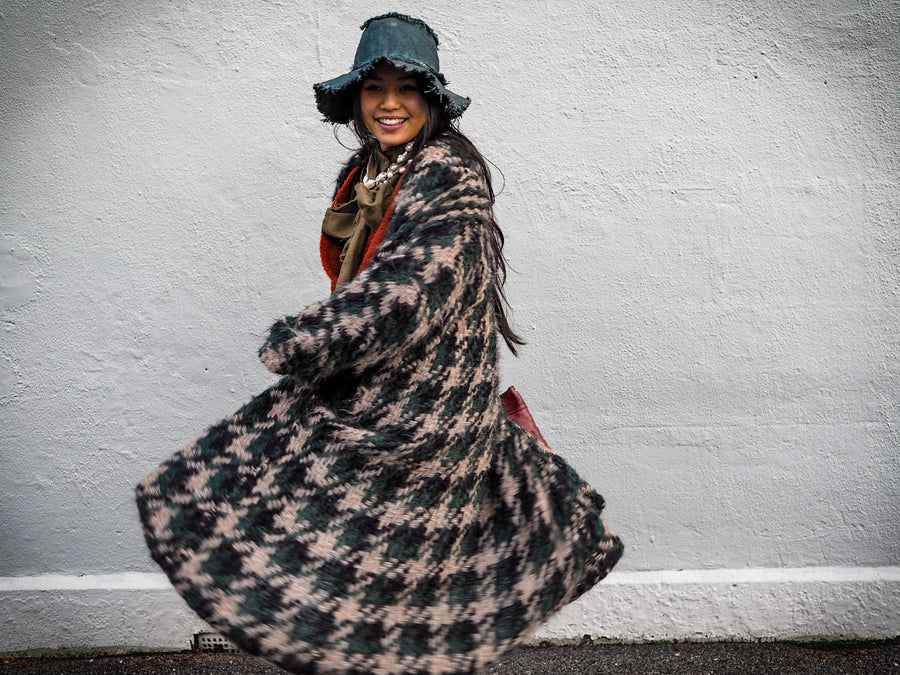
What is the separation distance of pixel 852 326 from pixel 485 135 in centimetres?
162

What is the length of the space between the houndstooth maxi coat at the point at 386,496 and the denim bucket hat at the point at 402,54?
0.16m

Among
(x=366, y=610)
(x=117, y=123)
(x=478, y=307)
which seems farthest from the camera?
(x=117, y=123)

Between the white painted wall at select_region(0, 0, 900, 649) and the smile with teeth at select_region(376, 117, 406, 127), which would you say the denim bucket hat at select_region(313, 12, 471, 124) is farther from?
the white painted wall at select_region(0, 0, 900, 649)

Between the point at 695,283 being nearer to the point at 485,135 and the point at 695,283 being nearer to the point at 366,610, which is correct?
the point at 485,135

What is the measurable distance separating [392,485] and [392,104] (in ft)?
3.17

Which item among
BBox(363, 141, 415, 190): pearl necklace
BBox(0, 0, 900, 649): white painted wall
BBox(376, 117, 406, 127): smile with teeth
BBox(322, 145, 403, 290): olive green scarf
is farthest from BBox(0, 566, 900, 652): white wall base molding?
BBox(376, 117, 406, 127): smile with teeth

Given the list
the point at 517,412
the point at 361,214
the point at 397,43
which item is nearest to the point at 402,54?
the point at 397,43

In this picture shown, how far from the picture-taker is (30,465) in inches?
117

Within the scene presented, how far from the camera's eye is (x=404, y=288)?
5.29ft

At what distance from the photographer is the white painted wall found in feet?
9.28

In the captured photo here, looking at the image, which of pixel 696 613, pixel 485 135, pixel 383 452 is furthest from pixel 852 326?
pixel 383 452

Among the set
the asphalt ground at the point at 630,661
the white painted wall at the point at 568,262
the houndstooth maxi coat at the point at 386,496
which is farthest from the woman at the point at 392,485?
the asphalt ground at the point at 630,661

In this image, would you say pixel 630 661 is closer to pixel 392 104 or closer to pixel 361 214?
pixel 361 214

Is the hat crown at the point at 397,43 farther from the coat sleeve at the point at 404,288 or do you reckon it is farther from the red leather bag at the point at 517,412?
the red leather bag at the point at 517,412
